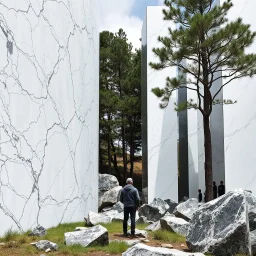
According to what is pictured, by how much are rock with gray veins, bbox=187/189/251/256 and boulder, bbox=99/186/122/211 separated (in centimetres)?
964

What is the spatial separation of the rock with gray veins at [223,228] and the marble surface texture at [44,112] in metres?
2.44

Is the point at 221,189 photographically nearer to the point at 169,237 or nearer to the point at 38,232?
the point at 169,237

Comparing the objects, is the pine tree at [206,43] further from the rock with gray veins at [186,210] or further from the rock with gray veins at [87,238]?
the rock with gray veins at [87,238]

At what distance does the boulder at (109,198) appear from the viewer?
49.0 feet

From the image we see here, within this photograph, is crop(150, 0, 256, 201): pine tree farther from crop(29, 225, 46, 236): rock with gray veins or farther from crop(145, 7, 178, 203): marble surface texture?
crop(29, 225, 46, 236): rock with gray veins

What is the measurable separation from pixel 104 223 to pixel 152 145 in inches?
308

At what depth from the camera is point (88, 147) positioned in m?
10.2

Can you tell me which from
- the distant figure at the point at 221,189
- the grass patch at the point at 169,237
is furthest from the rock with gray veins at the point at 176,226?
the distant figure at the point at 221,189

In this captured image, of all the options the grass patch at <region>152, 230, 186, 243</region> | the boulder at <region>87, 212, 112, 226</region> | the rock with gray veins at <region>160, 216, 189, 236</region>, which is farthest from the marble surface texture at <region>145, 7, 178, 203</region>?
the grass patch at <region>152, 230, 186, 243</region>

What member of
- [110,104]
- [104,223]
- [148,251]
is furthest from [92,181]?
[110,104]

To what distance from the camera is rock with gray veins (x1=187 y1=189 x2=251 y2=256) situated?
4.91 m

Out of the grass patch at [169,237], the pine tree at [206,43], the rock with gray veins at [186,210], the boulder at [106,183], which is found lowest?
the grass patch at [169,237]

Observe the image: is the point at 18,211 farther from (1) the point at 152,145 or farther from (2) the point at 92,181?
(1) the point at 152,145

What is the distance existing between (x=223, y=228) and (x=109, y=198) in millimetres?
10250
